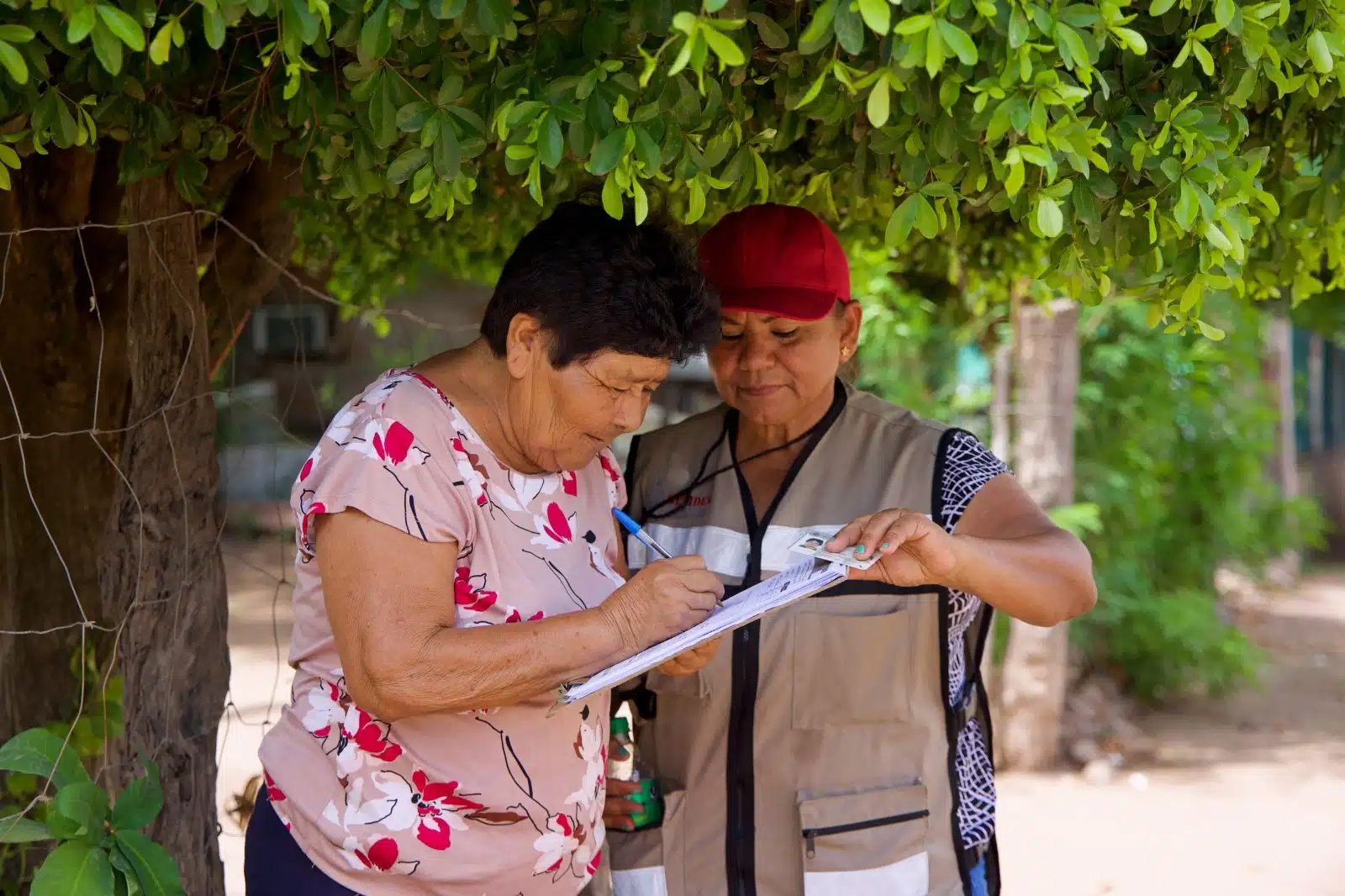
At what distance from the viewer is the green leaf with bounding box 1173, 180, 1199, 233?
174cm

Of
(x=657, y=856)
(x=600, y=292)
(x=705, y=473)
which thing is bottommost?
(x=657, y=856)

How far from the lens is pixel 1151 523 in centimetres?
846

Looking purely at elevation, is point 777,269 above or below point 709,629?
above

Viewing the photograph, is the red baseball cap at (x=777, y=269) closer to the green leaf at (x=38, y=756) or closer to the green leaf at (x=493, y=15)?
the green leaf at (x=493, y=15)

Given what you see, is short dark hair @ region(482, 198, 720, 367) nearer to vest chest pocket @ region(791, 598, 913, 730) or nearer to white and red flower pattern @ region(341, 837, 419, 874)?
vest chest pocket @ region(791, 598, 913, 730)

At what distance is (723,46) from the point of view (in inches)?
54.9

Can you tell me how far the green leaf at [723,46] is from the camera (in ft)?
4.54

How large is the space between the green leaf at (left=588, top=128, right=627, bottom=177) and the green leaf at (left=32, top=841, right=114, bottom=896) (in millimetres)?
1333

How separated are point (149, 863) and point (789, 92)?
5.16 ft

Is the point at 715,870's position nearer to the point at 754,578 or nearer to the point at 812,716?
the point at 812,716

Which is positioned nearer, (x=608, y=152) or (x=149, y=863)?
(x=608, y=152)

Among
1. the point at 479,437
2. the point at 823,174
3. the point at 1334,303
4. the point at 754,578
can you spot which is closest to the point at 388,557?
the point at 479,437

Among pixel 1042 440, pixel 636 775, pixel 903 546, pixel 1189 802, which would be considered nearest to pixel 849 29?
pixel 903 546

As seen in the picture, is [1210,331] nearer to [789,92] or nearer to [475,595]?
[789,92]
